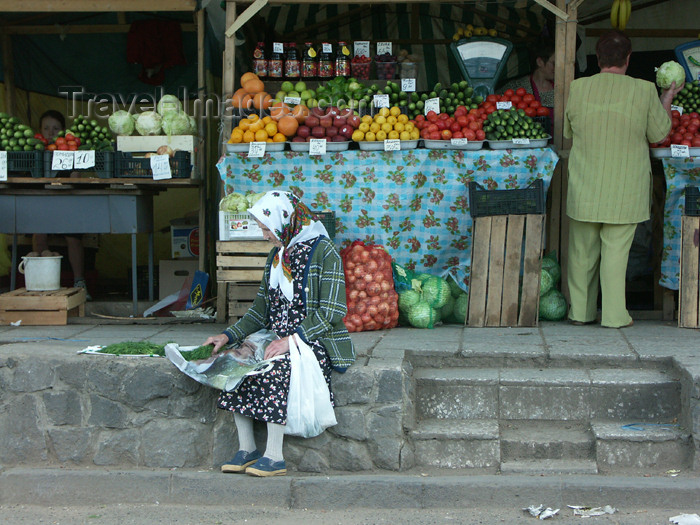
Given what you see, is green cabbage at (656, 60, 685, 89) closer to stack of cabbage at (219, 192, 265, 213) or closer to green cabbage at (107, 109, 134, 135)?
stack of cabbage at (219, 192, 265, 213)

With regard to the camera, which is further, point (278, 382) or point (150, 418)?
point (150, 418)

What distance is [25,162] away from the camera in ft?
22.8

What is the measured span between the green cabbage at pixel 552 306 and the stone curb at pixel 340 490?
6.98 ft

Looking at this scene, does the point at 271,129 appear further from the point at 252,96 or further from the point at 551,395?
the point at 551,395

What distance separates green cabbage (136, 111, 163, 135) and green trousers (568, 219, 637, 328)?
12.0ft

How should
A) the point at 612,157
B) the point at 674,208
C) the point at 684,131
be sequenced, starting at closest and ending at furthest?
the point at 612,157 → the point at 684,131 → the point at 674,208

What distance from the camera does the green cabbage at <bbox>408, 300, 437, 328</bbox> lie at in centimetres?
607

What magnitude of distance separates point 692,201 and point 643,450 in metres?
2.27

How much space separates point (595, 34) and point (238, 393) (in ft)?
21.3

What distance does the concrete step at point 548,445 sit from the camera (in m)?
4.54

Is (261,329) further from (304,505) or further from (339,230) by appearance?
(339,230)

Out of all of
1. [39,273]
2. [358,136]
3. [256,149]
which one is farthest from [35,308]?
[358,136]

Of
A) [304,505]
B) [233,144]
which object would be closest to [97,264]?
[233,144]

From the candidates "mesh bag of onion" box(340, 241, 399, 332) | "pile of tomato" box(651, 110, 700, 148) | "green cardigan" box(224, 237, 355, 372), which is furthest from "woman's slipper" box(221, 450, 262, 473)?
"pile of tomato" box(651, 110, 700, 148)
